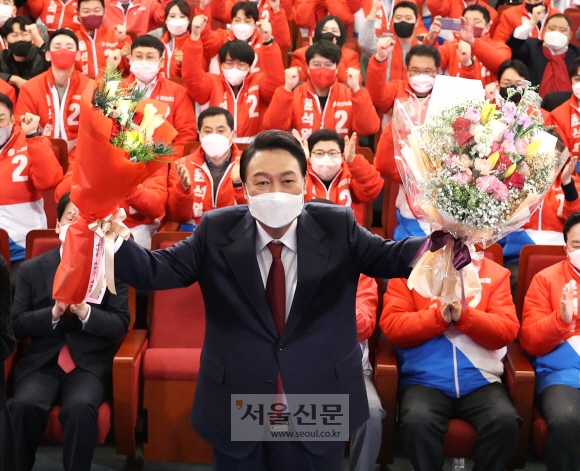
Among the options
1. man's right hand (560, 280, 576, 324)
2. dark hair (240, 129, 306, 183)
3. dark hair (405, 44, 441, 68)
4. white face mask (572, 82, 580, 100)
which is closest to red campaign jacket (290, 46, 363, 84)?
dark hair (405, 44, 441, 68)

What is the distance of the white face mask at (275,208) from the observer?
6.72 ft

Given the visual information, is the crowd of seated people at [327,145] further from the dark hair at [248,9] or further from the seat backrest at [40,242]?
the seat backrest at [40,242]

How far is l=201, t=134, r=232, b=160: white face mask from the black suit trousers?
1490 mm

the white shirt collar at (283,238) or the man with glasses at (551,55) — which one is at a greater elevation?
the man with glasses at (551,55)

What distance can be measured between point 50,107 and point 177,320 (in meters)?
2.16

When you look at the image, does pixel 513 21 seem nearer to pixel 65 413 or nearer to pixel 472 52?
pixel 472 52

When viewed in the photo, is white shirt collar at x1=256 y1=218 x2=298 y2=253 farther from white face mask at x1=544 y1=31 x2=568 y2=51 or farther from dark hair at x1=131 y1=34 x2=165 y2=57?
white face mask at x1=544 y1=31 x2=568 y2=51

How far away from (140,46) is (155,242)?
213 cm

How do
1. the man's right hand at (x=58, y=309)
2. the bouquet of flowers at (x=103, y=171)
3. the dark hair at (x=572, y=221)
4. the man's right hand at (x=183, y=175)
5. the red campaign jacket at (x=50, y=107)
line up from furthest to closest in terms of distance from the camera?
the red campaign jacket at (x=50, y=107) → the man's right hand at (x=183, y=175) → the dark hair at (x=572, y=221) → the man's right hand at (x=58, y=309) → the bouquet of flowers at (x=103, y=171)

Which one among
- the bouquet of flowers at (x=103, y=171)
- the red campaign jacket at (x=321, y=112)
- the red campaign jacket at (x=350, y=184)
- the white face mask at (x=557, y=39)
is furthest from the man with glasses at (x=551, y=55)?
the bouquet of flowers at (x=103, y=171)

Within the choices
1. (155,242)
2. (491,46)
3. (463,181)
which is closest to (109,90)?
(463,181)

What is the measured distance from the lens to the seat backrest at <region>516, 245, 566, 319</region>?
3.62m

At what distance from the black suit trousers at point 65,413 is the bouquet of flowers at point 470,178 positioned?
1632 millimetres

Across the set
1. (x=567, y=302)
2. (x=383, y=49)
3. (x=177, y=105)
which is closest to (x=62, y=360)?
(x=567, y=302)
